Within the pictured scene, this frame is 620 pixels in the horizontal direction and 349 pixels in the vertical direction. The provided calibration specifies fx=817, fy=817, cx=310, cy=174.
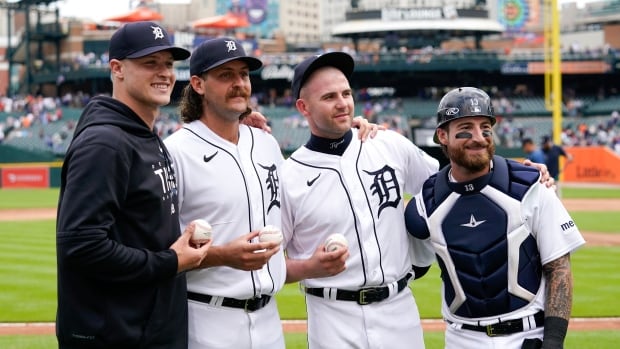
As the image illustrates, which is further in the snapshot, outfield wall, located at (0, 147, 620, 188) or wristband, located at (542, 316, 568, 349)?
outfield wall, located at (0, 147, 620, 188)

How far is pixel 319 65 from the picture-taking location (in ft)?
14.4

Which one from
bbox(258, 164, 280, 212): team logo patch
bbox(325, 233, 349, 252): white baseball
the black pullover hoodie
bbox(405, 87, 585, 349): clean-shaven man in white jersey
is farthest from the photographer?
bbox(258, 164, 280, 212): team logo patch

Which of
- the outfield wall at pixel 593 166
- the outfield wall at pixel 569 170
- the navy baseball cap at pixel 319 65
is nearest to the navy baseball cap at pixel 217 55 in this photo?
the navy baseball cap at pixel 319 65

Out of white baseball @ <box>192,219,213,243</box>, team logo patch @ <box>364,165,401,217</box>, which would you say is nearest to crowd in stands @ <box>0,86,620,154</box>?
team logo patch @ <box>364,165,401,217</box>

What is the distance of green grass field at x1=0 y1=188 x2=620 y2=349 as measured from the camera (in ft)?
24.8

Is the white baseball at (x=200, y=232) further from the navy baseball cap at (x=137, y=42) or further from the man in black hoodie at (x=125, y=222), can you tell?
the navy baseball cap at (x=137, y=42)

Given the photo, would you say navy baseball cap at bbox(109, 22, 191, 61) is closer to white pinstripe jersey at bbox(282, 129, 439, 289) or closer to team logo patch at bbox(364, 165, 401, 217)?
white pinstripe jersey at bbox(282, 129, 439, 289)

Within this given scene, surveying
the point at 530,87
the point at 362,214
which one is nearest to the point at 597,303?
the point at 362,214

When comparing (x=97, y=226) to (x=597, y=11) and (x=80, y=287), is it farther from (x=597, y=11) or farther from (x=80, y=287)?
(x=597, y=11)

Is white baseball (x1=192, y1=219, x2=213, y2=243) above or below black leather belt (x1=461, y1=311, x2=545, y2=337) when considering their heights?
above

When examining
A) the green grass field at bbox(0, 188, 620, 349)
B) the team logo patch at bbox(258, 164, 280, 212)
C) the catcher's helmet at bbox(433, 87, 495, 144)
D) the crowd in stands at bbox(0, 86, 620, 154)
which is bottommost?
the green grass field at bbox(0, 188, 620, 349)

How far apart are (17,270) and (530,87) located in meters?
45.9

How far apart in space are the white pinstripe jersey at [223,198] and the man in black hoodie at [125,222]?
0.96 ft

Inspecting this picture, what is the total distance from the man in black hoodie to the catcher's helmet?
1316 mm
